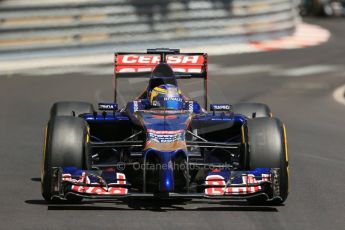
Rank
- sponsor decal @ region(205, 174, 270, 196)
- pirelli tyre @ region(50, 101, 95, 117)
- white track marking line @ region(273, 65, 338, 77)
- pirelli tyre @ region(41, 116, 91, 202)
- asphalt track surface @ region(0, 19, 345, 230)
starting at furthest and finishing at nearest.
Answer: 1. white track marking line @ region(273, 65, 338, 77)
2. pirelli tyre @ region(50, 101, 95, 117)
3. pirelli tyre @ region(41, 116, 91, 202)
4. sponsor decal @ region(205, 174, 270, 196)
5. asphalt track surface @ region(0, 19, 345, 230)

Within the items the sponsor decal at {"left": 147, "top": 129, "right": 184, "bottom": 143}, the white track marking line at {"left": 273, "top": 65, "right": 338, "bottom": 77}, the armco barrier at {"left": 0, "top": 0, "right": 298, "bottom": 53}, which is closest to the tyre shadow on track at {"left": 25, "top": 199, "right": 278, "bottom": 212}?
the sponsor decal at {"left": 147, "top": 129, "right": 184, "bottom": 143}

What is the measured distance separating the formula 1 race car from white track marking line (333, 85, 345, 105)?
27.3 ft

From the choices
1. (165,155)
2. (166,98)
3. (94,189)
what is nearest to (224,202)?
(165,155)

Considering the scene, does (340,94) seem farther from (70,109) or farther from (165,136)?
(165,136)

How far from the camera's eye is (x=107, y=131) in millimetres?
11219

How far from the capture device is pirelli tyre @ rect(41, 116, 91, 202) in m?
9.80

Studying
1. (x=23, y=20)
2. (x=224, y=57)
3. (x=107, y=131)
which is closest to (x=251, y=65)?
(x=224, y=57)

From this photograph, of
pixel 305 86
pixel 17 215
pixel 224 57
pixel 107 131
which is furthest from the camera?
pixel 224 57

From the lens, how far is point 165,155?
383 inches

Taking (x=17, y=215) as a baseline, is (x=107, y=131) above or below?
above

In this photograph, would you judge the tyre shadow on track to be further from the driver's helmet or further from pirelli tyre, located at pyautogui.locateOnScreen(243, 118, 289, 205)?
the driver's helmet

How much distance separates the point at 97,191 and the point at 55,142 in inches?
25.6

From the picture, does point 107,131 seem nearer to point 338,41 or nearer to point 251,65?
point 251,65

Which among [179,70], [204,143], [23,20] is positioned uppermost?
[23,20]
